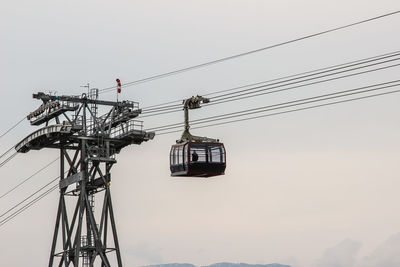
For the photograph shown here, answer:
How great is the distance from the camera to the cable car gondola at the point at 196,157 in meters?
65.4

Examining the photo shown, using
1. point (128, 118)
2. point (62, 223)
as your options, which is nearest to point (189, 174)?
point (128, 118)

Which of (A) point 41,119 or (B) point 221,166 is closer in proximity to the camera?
(B) point 221,166

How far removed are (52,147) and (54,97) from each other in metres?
3.79

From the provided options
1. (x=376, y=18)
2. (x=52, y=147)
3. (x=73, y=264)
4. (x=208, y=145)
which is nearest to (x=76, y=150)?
(x=52, y=147)

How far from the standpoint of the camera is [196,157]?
215 ft

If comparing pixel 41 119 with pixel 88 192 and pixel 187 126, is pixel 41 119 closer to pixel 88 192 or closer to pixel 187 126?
pixel 88 192

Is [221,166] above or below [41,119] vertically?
below

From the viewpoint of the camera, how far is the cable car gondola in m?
65.4

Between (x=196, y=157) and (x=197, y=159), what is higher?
(x=196, y=157)

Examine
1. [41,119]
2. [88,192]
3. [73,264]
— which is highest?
[41,119]

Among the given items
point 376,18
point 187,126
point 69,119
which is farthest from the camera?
point 69,119

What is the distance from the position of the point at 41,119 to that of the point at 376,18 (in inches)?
1525

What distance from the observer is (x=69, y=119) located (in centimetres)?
8194

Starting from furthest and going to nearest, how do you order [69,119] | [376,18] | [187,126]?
[69,119] → [187,126] → [376,18]
